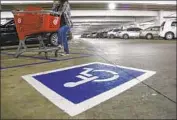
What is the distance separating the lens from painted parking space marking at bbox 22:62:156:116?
3014mm

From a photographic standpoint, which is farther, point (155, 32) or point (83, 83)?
point (155, 32)

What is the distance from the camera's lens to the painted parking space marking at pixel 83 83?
301 centimetres

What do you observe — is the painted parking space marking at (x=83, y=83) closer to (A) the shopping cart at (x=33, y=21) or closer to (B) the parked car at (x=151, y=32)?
(A) the shopping cart at (x=33, y=21)

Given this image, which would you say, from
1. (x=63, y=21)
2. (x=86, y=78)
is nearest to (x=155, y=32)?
(x=63, y=21)

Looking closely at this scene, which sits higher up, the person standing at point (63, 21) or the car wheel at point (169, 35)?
the person standing at point (63, 21)

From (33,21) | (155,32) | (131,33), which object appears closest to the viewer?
(33,21)

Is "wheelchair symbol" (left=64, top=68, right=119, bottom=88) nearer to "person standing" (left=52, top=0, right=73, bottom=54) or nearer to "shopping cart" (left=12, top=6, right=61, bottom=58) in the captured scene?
"shopping cart" (left=12, top=6, right=61, bottom=58)

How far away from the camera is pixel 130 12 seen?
1115 inches

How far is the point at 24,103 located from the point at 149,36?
71.1 ft

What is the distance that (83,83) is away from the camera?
3.78 meters

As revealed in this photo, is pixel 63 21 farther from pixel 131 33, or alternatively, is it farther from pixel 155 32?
pixel 131 33

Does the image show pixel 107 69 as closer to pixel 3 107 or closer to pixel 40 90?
pixel 40 90

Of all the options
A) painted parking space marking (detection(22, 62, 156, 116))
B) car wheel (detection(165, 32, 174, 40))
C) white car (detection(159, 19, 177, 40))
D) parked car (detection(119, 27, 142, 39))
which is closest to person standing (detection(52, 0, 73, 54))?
painted parking space marking (detection(22, 62, 156, 116))

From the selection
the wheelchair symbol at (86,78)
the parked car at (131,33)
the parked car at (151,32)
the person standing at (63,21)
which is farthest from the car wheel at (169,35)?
the wheelchair symbol at (86,78)
